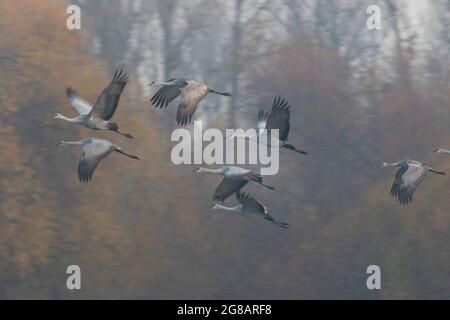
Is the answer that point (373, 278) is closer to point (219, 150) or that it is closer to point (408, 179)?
point (408, 179)

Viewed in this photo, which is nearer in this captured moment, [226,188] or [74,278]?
[226,188]

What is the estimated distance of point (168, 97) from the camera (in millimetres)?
23078

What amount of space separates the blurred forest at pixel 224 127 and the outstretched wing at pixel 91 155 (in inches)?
231

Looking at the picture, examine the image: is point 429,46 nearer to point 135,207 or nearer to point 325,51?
point 325,51

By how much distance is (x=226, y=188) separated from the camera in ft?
76.4

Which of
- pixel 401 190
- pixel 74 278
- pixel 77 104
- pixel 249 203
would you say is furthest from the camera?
pixel 74 278

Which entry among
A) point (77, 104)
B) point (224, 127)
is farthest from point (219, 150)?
point (77, 104)

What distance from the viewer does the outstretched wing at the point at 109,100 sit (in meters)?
21.7

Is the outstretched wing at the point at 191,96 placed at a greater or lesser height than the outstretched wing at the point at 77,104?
lesser

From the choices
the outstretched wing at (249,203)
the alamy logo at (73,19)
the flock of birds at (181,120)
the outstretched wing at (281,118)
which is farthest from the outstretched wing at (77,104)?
the alamy logo at (73,19)

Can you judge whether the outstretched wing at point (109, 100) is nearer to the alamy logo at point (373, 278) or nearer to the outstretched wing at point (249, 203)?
the outstretched wing at point (249, 203)

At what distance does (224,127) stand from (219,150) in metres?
1.29

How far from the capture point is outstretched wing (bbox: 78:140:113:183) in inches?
918
